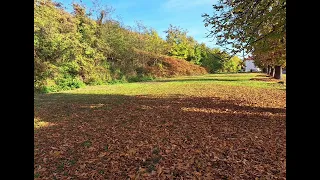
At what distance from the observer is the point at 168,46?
146 feet

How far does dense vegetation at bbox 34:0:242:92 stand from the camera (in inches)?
599

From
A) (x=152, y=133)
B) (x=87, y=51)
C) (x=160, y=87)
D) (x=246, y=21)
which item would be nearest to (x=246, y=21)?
(x=246, y=21)

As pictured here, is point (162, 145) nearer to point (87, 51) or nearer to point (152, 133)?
point (152, 133)

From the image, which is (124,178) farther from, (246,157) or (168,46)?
(168,46)

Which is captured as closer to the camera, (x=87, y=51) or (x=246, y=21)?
(x=246, y=21)

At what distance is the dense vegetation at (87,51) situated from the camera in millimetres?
15211

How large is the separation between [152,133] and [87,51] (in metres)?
16.6

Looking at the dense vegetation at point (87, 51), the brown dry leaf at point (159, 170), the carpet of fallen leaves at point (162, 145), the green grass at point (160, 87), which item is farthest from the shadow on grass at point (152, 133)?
the green grass at point (160, 87)

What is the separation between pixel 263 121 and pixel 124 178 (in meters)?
4.66

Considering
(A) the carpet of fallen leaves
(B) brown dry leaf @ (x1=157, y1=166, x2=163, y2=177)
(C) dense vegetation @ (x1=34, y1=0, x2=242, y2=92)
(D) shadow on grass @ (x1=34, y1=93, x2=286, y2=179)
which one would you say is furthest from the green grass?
(B) brown dry leaf @ (x1=157, y1=166, x2=163, y2=177)

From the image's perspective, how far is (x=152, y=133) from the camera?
5.52 meters
